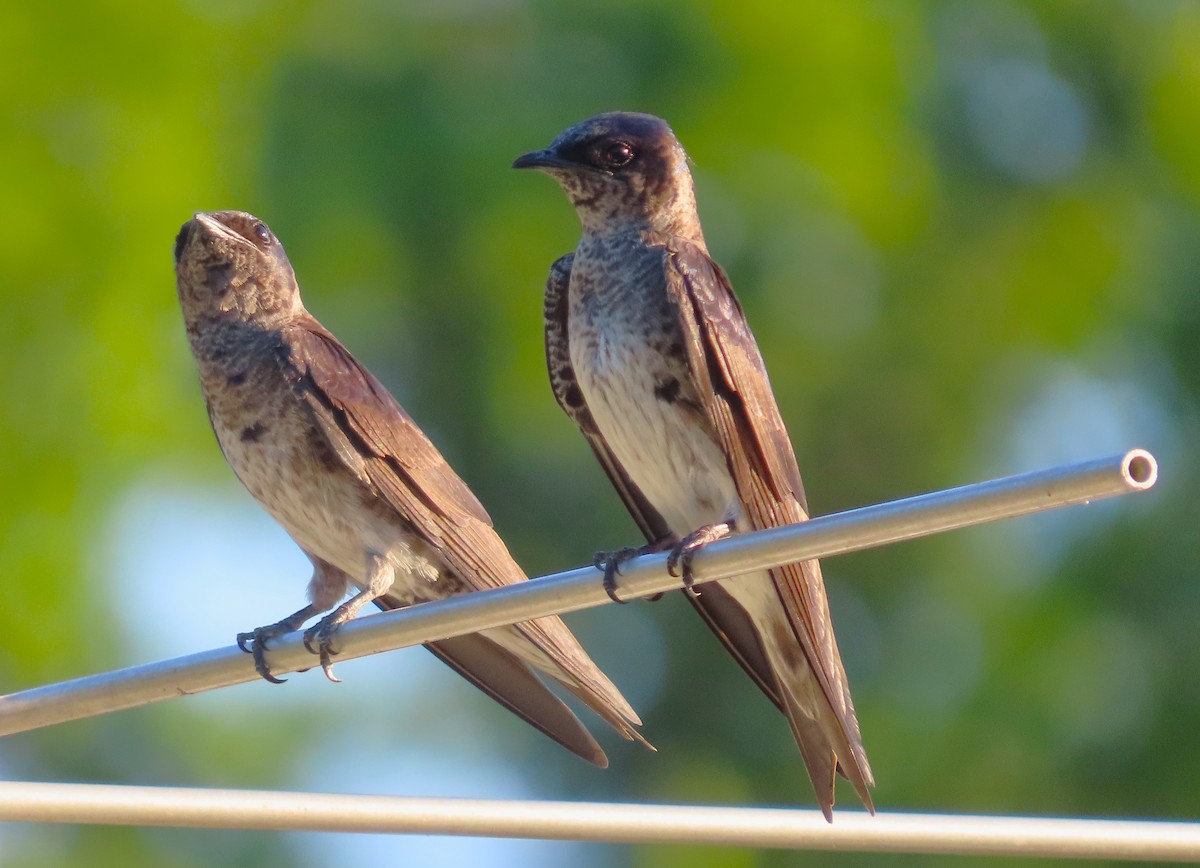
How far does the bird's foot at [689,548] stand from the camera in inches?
135

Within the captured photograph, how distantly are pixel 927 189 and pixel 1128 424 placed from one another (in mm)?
2470

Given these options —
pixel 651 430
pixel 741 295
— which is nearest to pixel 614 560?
pixel 651 430

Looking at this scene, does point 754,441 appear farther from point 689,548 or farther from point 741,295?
point 741,295

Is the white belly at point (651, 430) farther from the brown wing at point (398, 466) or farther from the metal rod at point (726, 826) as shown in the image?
the metal rod at point (726, 826)

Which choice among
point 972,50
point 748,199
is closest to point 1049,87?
A: point 972,50

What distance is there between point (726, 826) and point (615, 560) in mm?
1436

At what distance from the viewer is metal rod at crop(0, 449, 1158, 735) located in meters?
2.36

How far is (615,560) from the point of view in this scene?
4.46 metres

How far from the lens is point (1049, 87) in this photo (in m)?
13.2

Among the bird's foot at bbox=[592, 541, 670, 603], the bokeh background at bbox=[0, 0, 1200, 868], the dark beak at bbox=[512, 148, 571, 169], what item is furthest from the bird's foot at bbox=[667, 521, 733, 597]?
the bokeh background at bbox=[0, 0, 1200, 868]

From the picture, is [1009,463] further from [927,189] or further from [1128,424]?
[927,189]

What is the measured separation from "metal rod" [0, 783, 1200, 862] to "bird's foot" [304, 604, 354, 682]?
2.59 ft

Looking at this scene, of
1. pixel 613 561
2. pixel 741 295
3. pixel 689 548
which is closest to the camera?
pixel 689 548

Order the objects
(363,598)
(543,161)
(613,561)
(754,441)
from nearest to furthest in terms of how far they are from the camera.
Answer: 1. (613,561)
2. (754,441)
3. (363,598)
4. (543,161)
